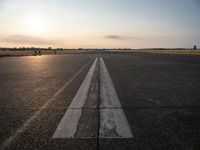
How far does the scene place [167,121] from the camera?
3.90 metres

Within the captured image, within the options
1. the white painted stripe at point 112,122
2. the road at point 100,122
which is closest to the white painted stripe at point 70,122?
the road at point 100,122

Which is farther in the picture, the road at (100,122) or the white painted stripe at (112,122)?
the white painted stripe at (112,122)

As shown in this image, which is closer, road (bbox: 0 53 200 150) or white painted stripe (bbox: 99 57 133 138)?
road (bbox: 0 53 200 150)

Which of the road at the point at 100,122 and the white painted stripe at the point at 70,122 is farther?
the white painted stripe at the point at 70,122

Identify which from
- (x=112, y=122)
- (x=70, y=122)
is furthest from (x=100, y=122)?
(x=70, y=122)

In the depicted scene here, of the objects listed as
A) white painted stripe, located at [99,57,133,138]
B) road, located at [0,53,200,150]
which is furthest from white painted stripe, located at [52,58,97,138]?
white painted stripe, located at [99,57,133,138]

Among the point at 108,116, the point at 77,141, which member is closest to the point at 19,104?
the point at 108,116

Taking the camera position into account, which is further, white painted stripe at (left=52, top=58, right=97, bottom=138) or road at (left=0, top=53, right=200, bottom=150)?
white painted stripe at (left=52, top=58, right=97, bottom=138)

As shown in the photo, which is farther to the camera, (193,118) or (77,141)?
(193,118)

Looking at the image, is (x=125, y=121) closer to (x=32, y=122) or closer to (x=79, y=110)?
(x=79, y=110)

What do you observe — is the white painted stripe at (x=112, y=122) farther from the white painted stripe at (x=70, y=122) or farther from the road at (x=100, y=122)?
the white painted stripe at (x=70, y=122)

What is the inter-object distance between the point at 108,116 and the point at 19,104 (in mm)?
2459

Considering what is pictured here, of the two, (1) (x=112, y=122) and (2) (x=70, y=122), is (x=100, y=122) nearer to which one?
(1) (x=112, y=122)

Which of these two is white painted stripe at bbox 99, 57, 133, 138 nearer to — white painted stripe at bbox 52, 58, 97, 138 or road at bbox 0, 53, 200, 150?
road at bbox 0, 53, 200, 150
